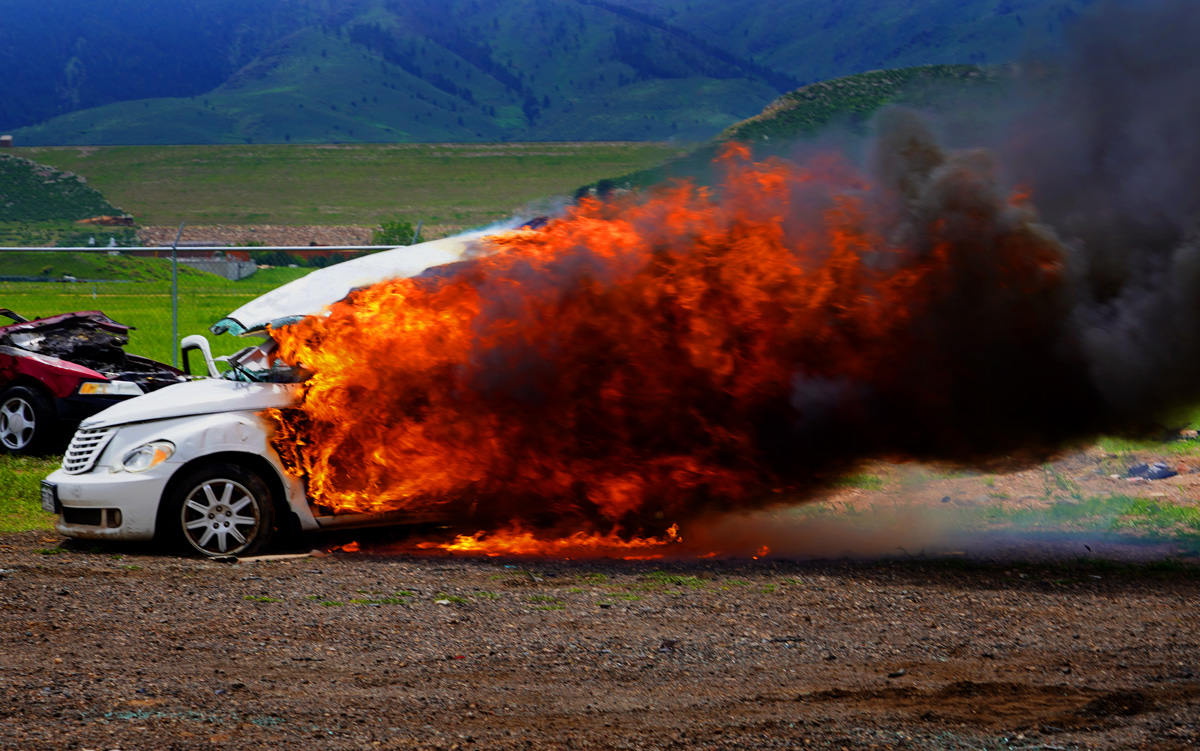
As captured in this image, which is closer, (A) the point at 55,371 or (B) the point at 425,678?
(B) the point at 425,678

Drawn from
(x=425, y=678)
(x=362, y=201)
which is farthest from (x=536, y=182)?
(x=425, y=678)

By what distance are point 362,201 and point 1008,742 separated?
12070 cm

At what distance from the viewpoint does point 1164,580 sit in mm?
7652

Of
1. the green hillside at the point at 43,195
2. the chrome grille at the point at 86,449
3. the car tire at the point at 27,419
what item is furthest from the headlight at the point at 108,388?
the green hillside at the point at 43,195

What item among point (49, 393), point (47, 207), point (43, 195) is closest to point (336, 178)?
point (43, 195)

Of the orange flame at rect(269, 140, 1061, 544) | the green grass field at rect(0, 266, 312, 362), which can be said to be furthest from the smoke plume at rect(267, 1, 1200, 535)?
the green grass field at rect(0, 266, 312, 362)

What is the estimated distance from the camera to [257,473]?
8406 millimetres

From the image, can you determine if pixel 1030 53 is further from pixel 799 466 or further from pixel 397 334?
pixel 397 334

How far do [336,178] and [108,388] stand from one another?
12568cm

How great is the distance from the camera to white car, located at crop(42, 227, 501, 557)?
8.20m

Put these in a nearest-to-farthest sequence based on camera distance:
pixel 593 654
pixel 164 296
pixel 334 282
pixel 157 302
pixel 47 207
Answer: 1. pixel 593 654
2. pixel 334 282
3. pixel 157 302
4. pixel 164 296
5. pixel 47 207

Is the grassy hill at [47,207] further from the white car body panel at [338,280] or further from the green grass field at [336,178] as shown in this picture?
the white car body panel at [338,280]

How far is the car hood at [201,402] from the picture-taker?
8.38m

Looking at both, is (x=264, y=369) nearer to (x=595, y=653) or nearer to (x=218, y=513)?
(x=218, y=513)
